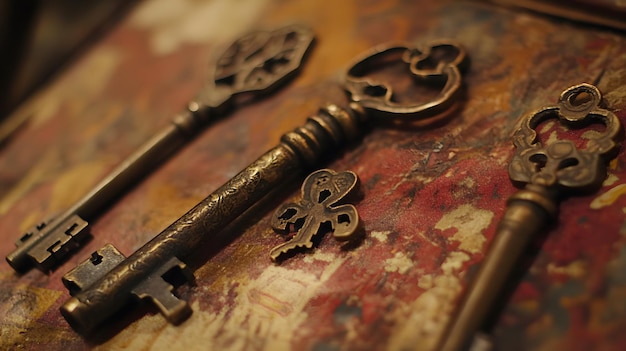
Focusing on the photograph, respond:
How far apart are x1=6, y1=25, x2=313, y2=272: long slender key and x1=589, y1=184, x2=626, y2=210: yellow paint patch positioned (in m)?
0.99

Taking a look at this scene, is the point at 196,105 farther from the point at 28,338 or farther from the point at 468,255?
the point at 468,255

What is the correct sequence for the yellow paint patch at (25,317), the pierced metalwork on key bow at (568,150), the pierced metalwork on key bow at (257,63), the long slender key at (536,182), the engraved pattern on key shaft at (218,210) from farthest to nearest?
the pierced metalwork on key bow at (257,63) → the yellow paint patch at (25,317) → the engraved pattern on key shaft at (218,210) → the pierced metalwork on key bow at (568,150) → the long slender key at (536,182)

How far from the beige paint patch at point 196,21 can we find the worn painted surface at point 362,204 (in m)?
0.04

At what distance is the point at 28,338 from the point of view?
128 cm

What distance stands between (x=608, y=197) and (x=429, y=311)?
1.35 feet

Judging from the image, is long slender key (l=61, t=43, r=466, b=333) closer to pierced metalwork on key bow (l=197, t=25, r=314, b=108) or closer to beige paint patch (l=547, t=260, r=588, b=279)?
pierced metalwork on key bow (l=197, t=25, r=314, b=108)

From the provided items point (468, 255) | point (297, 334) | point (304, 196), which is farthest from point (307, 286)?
point (468, 255)

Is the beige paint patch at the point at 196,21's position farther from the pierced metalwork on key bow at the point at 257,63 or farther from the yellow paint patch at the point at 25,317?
the yellow paint patch at the point at 25,317

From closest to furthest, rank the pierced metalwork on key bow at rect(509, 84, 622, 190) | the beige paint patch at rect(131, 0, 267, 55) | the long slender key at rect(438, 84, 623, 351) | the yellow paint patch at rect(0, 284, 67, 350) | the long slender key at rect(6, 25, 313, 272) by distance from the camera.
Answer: the long slender key at rect(438, 84, 623, 351) → the pierced metalwork on key bow at rect(509, 84, 622, 190) → the yellow paint patch at rect(0, 284, 67, 350) → the long slender key at rect(6, 25, 313, 272) → the beige paint patch at rect(131, 0, 267, 55)

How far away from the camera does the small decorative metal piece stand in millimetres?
1185

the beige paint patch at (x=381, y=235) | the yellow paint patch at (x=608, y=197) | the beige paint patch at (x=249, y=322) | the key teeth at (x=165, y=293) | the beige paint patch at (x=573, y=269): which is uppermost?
the key teeth at (x=165, y=293)

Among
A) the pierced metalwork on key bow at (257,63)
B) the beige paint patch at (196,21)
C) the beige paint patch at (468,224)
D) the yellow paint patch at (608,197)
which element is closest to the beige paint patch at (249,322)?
the beige paint patch at (468,224)

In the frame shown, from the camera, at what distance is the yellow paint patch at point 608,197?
1.04 m

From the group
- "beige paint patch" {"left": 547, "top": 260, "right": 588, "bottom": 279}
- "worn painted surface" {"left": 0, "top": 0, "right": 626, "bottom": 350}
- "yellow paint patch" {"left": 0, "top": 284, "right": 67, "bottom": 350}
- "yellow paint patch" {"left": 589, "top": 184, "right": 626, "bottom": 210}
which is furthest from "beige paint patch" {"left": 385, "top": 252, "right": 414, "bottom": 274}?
"yellow paint patch" {"left": 0, "top": 284, "right": 67, "bottom": 350}
